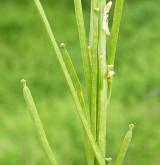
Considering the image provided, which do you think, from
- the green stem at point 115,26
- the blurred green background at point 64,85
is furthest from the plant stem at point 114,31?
the blurred green background at point 64,85

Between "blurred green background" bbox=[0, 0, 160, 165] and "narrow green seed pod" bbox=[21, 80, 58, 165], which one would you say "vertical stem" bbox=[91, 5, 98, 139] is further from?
"blurred green background" bbox=[0, 0, 160, 165]

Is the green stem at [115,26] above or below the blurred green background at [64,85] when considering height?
above

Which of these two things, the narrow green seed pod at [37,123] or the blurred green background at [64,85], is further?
the blurred green background at [64,85]

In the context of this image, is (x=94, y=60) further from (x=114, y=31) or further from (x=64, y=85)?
(x=64, y=85)

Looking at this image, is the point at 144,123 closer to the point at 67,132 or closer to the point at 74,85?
the point at 67,132

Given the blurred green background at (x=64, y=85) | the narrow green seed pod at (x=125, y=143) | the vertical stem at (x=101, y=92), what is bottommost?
the blurred green background at (x=64, y=85)

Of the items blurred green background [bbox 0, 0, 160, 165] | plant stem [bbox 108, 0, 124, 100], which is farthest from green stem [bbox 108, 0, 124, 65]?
blurred green background [bbox 0, 0, 160, 165]

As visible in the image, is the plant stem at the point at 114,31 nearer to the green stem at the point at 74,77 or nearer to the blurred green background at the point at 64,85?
the green stem at the point at 74,77

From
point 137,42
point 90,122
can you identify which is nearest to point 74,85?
point 90,122
